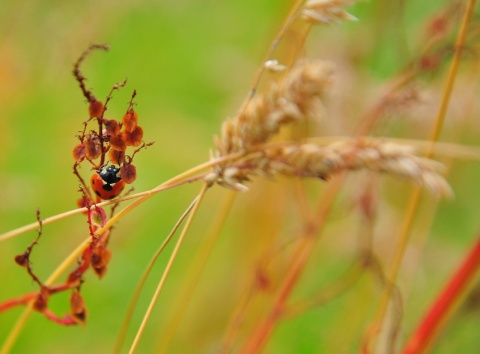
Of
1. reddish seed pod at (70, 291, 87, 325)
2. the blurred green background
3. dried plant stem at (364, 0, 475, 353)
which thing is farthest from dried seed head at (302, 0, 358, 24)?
the blurred green background

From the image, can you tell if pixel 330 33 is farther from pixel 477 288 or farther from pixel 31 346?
pixel 31 346

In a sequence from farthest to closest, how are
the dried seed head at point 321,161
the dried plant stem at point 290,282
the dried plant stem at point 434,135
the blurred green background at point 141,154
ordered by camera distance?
the blurred green background at point 141,154, the dried plant stem at point 290,282, the dried plant stem at point 434,135, the dried seed head at point 321,161

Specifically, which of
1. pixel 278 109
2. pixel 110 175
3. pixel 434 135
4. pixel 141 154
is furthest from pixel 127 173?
pixel 141 154

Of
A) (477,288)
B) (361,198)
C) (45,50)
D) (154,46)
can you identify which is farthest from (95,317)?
(154,46)

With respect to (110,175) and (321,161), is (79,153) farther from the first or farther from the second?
(321,161)

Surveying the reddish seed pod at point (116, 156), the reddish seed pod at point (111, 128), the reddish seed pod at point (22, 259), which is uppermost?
the reddish seed pod at point (111, 128)

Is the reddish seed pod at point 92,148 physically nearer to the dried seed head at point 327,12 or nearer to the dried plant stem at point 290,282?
the dried seed head at point 327,12

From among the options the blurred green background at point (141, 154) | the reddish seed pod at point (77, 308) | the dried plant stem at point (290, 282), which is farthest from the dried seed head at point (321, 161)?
the blurred green background at point (141, 154)

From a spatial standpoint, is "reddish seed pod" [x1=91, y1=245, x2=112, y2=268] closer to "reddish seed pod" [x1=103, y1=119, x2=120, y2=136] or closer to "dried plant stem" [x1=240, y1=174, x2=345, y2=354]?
Result: "reddish seed pod" [x1=103, y1=119, x2=120, y2=136]
